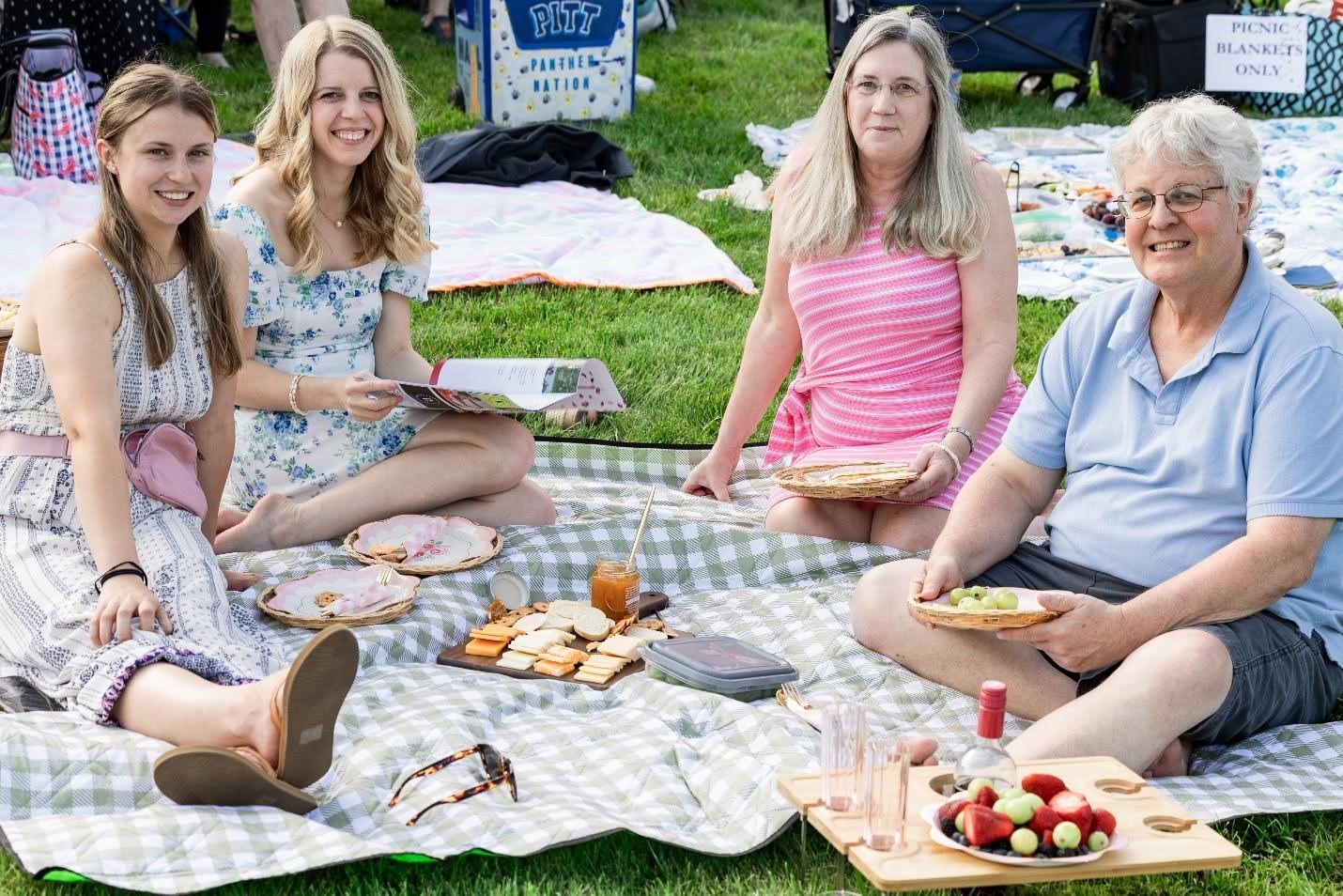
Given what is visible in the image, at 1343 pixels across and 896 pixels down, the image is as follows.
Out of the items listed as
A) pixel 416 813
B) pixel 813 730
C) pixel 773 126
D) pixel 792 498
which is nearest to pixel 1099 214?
pixel 773 126

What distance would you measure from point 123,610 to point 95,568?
270mm

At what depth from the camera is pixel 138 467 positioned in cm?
349

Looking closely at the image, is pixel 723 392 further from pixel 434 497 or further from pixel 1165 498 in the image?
pixel 1165 498

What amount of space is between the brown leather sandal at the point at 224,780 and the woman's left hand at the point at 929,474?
1.77m

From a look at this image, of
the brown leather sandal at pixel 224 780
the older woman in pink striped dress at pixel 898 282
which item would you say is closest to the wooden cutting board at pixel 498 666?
the brown leather sandal at pixel 224 780

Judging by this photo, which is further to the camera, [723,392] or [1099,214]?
[1099,214]

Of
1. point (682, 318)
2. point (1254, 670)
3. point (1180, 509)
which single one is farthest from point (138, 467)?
point (682, 318)

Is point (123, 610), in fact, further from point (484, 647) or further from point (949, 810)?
point (949, 810)

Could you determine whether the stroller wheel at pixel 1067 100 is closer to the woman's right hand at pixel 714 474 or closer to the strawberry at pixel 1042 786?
the woman's right hand at pixel 714 474

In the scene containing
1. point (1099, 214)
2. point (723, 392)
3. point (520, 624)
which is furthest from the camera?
point (1099, 214)

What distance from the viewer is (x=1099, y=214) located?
7285 mm

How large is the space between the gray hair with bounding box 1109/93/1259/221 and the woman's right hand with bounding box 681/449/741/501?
5.95ft

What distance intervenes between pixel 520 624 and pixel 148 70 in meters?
1.43

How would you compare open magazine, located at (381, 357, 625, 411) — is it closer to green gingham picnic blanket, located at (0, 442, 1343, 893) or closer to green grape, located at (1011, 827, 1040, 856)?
green gingham picnic blanket, located at (0, 442, 1343, 893)
